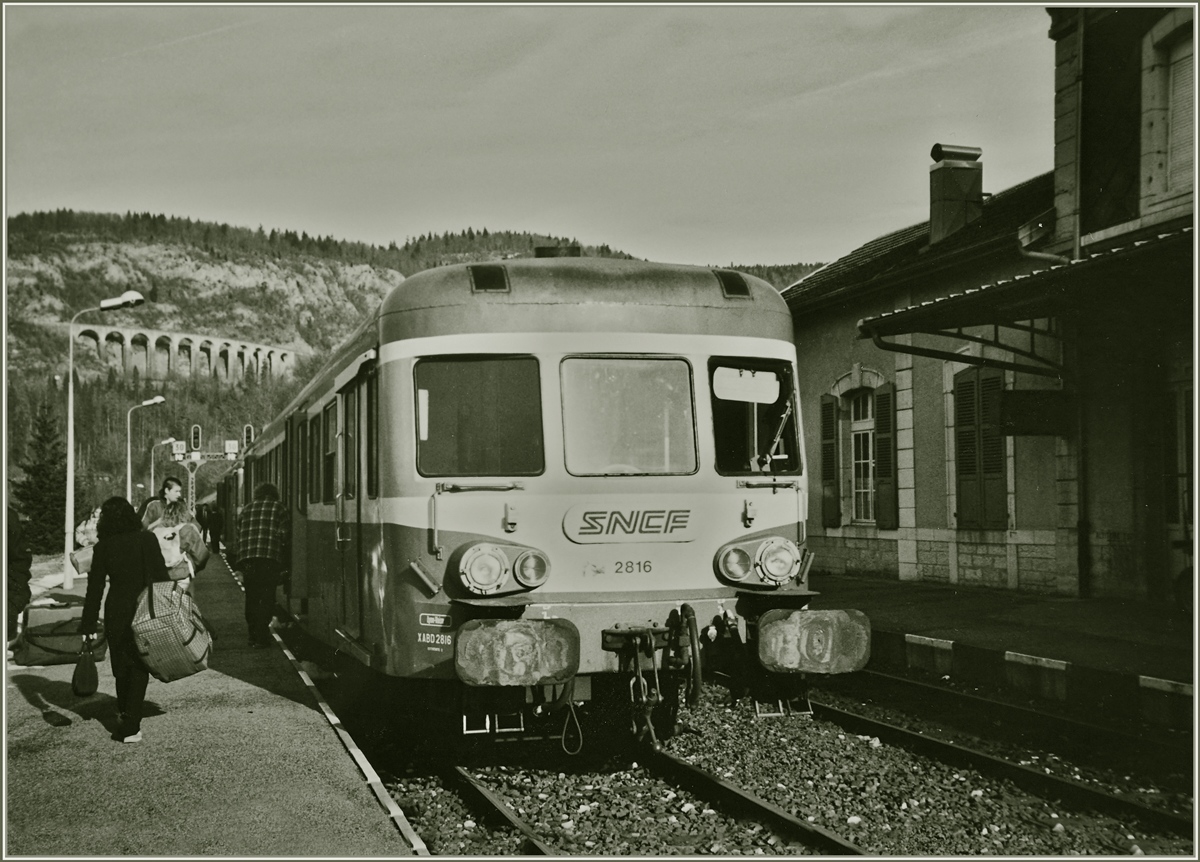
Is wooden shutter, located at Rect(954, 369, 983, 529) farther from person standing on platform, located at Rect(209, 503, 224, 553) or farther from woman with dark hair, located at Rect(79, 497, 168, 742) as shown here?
person standing on platform, located at Rect(209, 503, 224, 553)

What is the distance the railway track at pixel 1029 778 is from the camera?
6352 millimetres

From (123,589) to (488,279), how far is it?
2995mm

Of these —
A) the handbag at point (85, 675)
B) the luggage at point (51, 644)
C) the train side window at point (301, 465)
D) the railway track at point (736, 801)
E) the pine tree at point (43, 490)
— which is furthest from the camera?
the pine tree at point (43, 490)

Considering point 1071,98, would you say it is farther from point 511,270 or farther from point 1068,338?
point 511,270

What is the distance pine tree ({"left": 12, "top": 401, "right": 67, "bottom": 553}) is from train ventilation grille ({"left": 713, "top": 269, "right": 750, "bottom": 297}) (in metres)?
26.7

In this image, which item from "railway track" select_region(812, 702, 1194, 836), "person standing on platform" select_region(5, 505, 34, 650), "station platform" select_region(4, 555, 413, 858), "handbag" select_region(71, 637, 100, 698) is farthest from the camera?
"handbag" select_region(71, 637, 100, 698)

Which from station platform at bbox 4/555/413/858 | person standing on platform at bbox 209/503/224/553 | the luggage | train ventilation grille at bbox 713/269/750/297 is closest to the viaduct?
person standing on platform at bbox 209/503/224/553

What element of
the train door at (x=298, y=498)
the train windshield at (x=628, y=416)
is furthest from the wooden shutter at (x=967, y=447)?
the train windshield at (x=628, y=416)

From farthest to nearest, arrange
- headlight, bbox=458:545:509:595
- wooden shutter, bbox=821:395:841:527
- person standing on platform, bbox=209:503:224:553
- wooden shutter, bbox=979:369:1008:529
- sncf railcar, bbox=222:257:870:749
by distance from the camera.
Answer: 1. person standing on platform, bbox=209:503:224:553
2. wooden shutter, bbox=821:395:841:527
3. wooden shutter, bbox=979:369:1008:529
4. sncf railcar, bbox=222:257:870:749
5. headlight, bbox=458:545:509:595

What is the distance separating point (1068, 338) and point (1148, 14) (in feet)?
11.9

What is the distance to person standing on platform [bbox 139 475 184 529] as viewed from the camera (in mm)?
11117

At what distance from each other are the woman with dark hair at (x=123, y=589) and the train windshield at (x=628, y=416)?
2870 millimetres

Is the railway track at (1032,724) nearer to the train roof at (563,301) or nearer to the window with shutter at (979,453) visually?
the train roof at (563,301)

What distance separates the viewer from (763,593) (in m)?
7.18
